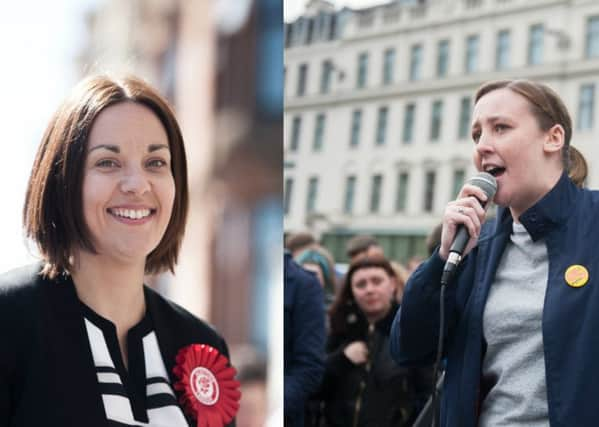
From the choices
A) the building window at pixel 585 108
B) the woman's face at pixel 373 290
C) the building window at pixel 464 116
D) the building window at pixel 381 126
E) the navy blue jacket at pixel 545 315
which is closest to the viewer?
the navy blue jacket at pixel 545 315

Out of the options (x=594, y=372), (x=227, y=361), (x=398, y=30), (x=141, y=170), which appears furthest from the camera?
(x=398, y=30)

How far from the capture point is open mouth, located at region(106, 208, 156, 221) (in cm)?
213

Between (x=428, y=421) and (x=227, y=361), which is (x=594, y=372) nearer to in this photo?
(x=428, y=421)

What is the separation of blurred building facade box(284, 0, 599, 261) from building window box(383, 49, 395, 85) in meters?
0.02

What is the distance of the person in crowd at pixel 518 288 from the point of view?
1.84 m

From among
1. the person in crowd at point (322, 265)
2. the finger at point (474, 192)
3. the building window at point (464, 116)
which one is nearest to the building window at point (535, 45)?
the building window at point (464, 116)

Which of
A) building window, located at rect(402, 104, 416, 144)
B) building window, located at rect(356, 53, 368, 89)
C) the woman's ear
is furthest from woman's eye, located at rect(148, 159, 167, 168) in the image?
building window, located at rect(356, 53, 368, 89)

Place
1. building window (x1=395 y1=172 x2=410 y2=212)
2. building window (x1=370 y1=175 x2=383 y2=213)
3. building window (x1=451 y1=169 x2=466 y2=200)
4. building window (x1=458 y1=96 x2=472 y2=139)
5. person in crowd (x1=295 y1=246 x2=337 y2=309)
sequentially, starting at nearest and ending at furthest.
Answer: person in crowd (x1=295 y1=246 x2=337 y2=309) → building window (x1=458 y1=96 x2=472 y2=139) → building window (x1=451 y1=169 x2=466 y2=200) → building window (x1=370 y1=175 x2=383 y2=213) → building window (x1=395 y1=172 x2=410 y2=212)

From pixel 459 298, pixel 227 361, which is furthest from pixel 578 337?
pixel 227 361

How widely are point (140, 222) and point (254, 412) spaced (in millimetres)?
653

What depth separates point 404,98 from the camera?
1188 cm

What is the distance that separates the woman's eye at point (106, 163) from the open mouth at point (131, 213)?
10cm

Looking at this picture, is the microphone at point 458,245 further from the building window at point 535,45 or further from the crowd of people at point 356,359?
the building window at point 535,45

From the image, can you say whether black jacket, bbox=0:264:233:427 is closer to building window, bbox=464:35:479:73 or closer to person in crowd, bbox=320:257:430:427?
person in crowd, bbox=320:257:430:427
